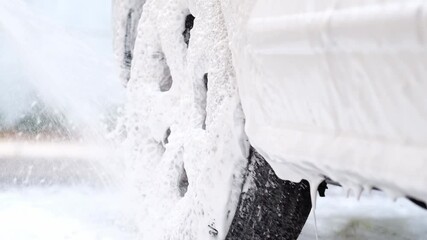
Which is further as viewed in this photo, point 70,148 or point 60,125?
point 60,125

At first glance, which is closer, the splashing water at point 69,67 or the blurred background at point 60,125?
the blurred background at point 60,125

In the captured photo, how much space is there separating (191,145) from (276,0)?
660 mm

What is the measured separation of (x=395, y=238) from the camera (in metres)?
2.96

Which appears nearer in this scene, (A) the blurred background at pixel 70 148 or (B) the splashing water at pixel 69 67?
(A) the blurred background at pixel 70 148

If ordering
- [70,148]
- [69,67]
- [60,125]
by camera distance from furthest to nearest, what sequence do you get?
[60,125] < [70,148] < [69,67]

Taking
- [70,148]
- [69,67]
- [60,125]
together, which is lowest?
[70,148]

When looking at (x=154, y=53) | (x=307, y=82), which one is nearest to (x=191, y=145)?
(x=154, y=53)

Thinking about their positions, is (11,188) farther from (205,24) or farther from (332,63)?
(332,63)

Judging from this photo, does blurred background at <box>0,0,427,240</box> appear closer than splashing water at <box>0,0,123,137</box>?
Yes

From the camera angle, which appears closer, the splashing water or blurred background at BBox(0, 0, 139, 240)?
blurred background at BBox(0, 0, 139, 240)

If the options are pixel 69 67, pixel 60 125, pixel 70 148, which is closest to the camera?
pixel 69 67

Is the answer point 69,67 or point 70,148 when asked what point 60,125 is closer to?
point 70,148

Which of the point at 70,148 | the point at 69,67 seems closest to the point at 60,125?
the point at 70,148

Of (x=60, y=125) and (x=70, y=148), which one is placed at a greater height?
(x=60, y=125)
